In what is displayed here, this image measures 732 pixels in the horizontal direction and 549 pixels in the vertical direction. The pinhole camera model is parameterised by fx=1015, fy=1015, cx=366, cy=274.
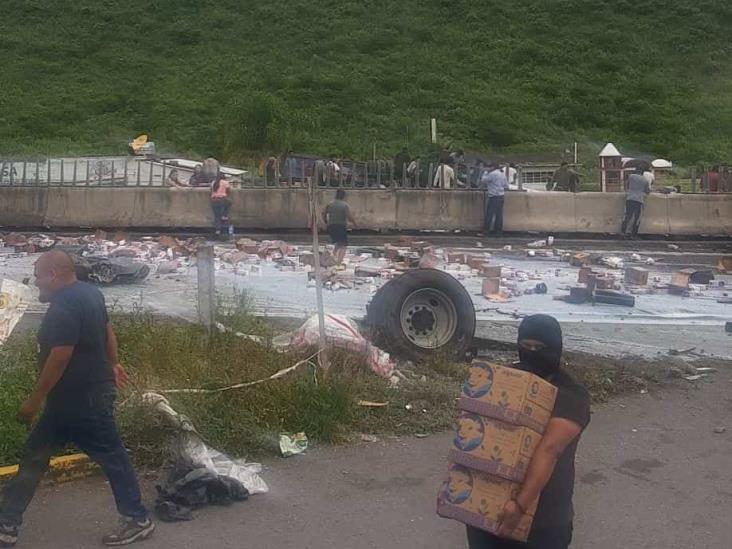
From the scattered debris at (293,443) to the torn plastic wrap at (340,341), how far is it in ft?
3.51

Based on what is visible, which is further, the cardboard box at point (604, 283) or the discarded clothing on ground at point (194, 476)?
the cardboard box at point (604, 283)

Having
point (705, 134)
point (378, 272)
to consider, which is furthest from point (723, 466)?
point (705, 134)

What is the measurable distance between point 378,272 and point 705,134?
35883 millimetres

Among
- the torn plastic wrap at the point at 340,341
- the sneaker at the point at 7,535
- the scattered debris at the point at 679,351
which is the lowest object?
the sneaker at the point at 7,535

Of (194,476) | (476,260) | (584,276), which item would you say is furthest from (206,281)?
(476,260)

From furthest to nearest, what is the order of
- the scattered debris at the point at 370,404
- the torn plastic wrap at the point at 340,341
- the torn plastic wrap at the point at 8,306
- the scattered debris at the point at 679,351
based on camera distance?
the scattered debris at the point at 679,351 → the torn plastic wrap at the point at 340,341 → the scattered debris at the point at 370,404 → the torn plastic wrap at the point at 8,306

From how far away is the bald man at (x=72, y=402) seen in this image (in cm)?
498

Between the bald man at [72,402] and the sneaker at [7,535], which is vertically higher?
the bald man at [72,402]

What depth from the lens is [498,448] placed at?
372 cm

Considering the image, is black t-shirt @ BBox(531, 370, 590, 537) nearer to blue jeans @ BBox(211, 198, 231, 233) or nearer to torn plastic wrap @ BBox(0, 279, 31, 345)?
torn plastic wrap @ BBox(0, 279, 31, 345)

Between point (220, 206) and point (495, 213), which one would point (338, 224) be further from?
point (495, 213)

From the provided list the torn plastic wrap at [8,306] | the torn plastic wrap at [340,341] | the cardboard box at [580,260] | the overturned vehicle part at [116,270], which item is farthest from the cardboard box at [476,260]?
the torn plastic wrap at [8,306]

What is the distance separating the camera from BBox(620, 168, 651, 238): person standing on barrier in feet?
58.7

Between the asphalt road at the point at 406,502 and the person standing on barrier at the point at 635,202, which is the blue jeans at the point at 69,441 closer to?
the asphalt road at the point at 406,502
